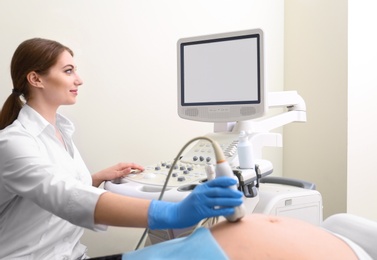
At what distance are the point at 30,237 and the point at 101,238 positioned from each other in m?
0.78

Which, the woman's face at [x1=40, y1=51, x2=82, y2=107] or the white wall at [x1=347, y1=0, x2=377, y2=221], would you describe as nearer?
the woman's face at [x1=40, y1=51, x2=82, y2=107]

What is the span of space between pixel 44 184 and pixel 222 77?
0.86 m

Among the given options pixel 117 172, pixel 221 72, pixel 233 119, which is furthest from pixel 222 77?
pixel 117 172

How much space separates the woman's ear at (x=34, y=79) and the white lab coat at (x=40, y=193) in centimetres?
8

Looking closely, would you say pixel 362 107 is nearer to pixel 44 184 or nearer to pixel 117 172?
pixel 117 172

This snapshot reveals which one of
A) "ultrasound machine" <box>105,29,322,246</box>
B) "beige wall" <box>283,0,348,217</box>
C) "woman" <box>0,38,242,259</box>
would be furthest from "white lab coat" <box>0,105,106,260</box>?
→ "beige wall" <box>283,0,348,217</box>

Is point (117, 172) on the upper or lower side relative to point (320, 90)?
lower

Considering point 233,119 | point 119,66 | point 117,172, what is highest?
point 119,66

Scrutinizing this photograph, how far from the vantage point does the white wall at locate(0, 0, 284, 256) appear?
1.72 meters

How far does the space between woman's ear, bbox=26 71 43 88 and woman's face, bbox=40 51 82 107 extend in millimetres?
10

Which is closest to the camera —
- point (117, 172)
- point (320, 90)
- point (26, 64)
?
point (26, 64)

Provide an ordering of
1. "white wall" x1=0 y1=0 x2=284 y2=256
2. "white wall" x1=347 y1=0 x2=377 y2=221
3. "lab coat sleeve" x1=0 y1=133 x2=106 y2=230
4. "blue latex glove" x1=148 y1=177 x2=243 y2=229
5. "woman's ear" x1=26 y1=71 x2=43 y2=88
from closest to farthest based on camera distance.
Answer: "blue latex glove" x1=148 y1=177 x2=243 y2=229
"lab coat sleeve" x1=0 y1=133 x2=106 y2=230
"woman's ear" x1=26 y1=71 x2=43 y2=88
"white wall" x1=0 y1=0 x2=284 y2=256
"white wall" x1=347 y1=0 x2=377 y2=221

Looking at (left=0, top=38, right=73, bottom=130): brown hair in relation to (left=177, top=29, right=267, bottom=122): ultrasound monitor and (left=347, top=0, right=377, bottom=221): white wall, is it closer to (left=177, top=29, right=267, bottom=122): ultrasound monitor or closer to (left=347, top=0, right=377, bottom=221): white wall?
(left=177, top=29, right=267, bottom=122): ultrasound monitor

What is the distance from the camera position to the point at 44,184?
0.94 metres
